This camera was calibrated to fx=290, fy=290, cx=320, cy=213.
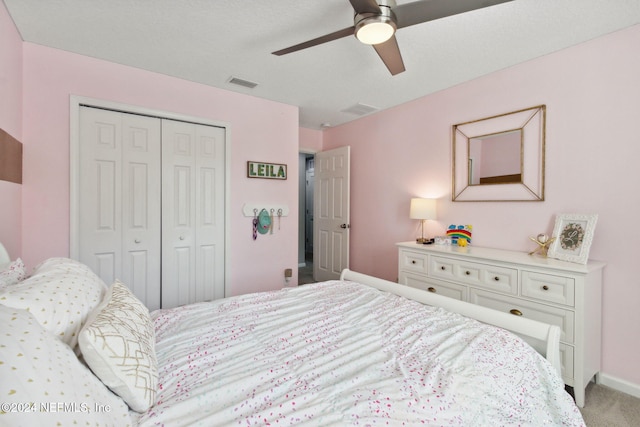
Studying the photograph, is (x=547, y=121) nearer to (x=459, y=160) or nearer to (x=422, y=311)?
(x=459, y=160)

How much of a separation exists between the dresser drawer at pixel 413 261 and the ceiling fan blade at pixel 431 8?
191 cm

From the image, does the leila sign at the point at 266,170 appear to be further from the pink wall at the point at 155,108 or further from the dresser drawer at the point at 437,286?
the dresser drawer at the point at 437,286

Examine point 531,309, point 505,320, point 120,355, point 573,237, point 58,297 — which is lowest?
point 531,309

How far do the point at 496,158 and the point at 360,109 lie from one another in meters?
1.71

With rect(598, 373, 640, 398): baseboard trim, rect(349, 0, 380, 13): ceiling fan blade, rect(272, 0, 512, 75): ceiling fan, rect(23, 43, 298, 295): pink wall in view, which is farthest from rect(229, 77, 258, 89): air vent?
rect(598, 373, 640, 398): baseboard trim

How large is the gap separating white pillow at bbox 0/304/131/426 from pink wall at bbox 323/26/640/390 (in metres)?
2.89

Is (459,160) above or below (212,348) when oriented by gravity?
above

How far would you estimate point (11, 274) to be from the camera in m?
1.06

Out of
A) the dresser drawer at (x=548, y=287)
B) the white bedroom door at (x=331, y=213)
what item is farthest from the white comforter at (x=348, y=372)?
the white bedroom door at (x=331, y=213)

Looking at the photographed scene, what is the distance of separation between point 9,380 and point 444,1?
1.94 m

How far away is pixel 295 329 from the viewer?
4.60 feet

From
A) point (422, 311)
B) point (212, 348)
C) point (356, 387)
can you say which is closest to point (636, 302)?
point (422, 311)

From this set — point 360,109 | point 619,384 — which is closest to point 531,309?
point 619,384

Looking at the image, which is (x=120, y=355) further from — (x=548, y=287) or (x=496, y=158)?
(x=496, y=158)
